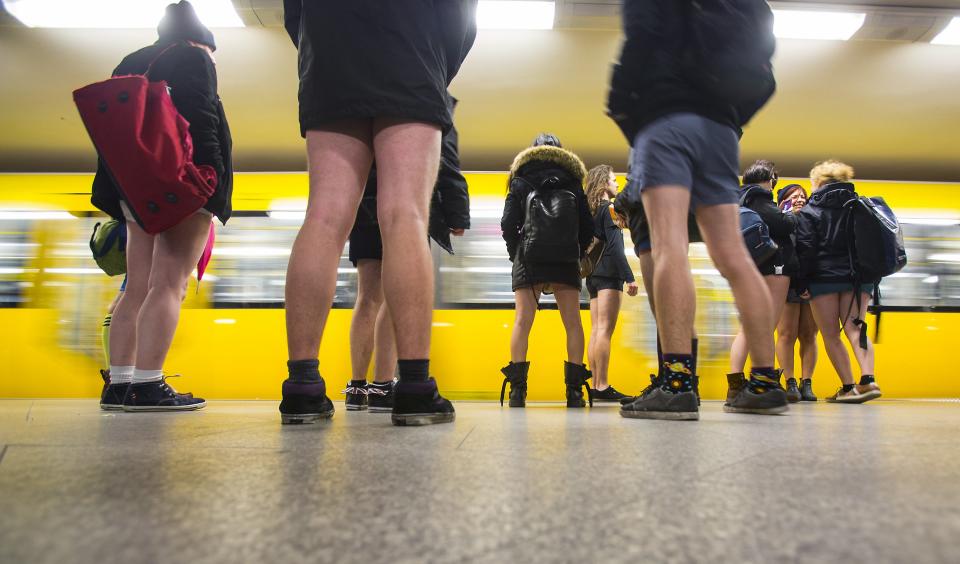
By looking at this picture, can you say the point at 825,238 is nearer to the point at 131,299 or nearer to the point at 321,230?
the point at 321,230

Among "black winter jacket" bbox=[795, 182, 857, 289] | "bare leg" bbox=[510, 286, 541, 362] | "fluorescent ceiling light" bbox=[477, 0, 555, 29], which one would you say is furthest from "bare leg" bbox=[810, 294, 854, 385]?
"fluorescent ceiling light" bbox=[477, 0, 555, 29]

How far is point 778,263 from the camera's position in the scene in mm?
4234

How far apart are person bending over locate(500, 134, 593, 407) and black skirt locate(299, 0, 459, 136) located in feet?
6.33

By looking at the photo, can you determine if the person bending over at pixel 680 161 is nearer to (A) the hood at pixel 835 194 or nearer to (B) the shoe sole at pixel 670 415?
(B) the shoe sole at pixel 670 415

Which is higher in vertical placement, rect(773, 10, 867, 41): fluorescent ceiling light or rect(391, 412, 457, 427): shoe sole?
rect(773, 10, 867, 41): fluorescent ceiling light

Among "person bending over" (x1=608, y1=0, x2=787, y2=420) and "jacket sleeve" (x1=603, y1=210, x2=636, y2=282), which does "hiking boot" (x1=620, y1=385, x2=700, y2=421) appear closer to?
"person bending over" (x1=608, y1=0, x2=787, y2=420)

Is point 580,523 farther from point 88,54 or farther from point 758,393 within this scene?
point 88,54

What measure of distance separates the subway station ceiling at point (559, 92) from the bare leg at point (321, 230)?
4062mm

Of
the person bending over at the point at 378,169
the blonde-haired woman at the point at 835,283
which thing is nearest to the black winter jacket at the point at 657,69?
the person bending over at the point at 378,169

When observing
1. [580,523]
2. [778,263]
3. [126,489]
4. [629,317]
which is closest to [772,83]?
[778,263]

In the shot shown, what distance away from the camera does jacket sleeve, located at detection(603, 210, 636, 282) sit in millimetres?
4688

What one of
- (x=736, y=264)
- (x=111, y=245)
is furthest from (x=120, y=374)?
(x=736, y=264)

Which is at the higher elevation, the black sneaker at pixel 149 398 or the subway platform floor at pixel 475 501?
the subway platform floor at pixel 475 501

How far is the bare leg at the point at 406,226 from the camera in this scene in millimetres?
1750
